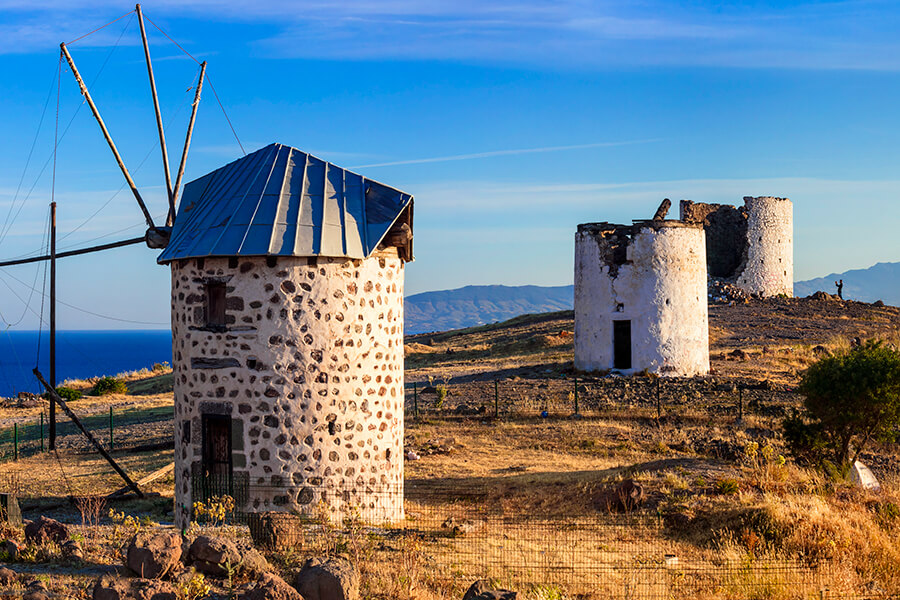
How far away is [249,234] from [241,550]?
5.40 meters

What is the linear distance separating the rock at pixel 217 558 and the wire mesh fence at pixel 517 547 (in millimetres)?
1520

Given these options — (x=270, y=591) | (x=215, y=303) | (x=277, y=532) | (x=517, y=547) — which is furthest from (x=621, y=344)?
(x=270, y=591)

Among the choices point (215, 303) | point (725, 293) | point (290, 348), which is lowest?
point (290, 348)

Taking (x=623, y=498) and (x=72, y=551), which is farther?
(x=623, y=498)

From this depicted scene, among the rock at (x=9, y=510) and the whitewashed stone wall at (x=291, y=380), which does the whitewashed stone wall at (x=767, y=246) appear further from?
the rock at (x=9, y=510)

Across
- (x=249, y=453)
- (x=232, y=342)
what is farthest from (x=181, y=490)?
(x=232, y=342)

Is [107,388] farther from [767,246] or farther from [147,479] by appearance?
[767,246]

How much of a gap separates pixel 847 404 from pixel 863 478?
147 cm

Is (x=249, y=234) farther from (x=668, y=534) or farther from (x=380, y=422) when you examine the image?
(x=668, y=534)

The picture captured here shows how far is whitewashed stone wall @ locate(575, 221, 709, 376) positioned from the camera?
26297 mm

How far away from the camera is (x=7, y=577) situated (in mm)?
8625

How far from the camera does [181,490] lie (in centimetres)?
1368

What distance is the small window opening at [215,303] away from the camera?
517 inches

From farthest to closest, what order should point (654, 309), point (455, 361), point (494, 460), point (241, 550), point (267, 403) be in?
point (455, 361), point (654, 309), point (494, 460), point (267, 403), point (241, 550)
